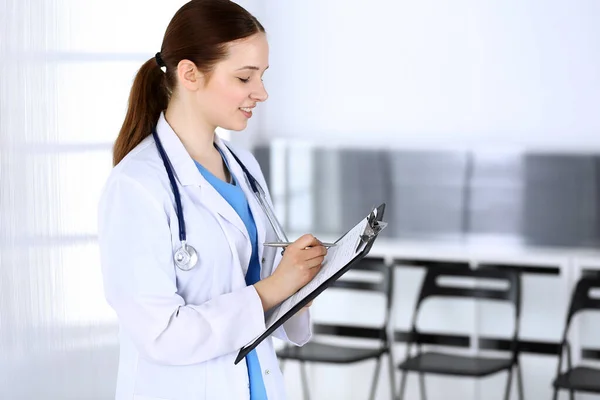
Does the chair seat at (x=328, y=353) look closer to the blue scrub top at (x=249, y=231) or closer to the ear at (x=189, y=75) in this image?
the blue scrub top at (x=249, y=231)

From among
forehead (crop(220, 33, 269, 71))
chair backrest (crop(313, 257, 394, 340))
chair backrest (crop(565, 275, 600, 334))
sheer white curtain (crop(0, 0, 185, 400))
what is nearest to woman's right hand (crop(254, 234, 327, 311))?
forehead (crop(220, 33, 269, 71))

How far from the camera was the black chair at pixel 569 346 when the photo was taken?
3410 mm

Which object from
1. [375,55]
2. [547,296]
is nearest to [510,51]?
[375,55]

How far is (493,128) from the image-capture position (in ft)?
14.3

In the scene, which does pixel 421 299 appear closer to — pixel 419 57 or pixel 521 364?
pixel 521 364

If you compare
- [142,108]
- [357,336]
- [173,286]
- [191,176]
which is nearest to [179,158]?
[191,176]

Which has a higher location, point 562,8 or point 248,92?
point 562,8

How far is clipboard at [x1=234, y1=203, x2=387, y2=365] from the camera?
4.62 ft

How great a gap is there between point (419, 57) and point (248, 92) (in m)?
2.98

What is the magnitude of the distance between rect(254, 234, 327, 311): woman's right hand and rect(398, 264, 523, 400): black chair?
6.93ft

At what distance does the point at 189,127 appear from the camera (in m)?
1.67

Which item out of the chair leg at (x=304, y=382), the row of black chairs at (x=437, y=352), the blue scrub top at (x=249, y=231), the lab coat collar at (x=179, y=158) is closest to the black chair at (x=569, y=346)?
the row of black chairs at (x=437, y=352)

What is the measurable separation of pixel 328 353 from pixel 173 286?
7.77 ft

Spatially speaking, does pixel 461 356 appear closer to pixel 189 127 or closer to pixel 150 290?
pixel 189 127
